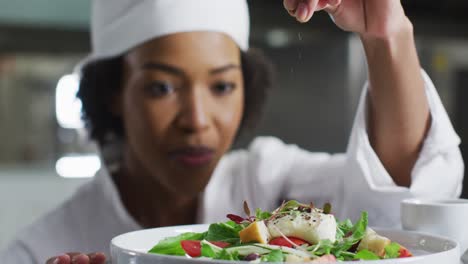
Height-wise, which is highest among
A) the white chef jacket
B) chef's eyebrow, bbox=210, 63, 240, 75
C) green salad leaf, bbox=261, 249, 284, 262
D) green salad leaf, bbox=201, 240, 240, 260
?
chef's eyebrow, bbox=210, 63, 240, 75

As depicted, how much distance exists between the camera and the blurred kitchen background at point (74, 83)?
2.10m

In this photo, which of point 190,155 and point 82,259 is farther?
point 190,155

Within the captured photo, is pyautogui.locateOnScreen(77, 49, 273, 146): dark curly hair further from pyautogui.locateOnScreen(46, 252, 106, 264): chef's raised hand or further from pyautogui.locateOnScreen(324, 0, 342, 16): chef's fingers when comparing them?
pyautogui.locateOnScreen(46, 252, 106, 264): chef's raised hand

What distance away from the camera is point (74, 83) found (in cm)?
203

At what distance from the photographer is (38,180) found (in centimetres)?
208

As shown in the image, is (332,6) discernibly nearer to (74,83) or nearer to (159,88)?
(159,88)

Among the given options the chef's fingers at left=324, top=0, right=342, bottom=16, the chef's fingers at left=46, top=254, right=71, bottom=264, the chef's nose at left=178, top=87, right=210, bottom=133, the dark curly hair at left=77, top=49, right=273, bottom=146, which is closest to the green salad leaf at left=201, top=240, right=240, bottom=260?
the chef's fingers at left=46, top=254, right=71, bottom=264

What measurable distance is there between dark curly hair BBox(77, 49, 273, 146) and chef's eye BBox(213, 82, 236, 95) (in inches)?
5.1

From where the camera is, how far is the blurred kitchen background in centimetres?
210

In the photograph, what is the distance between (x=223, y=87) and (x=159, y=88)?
0.27ft

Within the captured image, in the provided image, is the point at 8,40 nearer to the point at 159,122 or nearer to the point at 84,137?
the point at 84,137

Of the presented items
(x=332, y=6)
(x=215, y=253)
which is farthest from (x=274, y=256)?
(x=332, y=6)

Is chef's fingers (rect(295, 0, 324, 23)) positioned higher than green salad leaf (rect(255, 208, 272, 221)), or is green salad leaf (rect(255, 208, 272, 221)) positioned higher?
chef's fingers (rect(295, 0, 324, 23))

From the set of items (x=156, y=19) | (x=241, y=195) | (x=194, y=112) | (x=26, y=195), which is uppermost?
(x=156, y=19)
